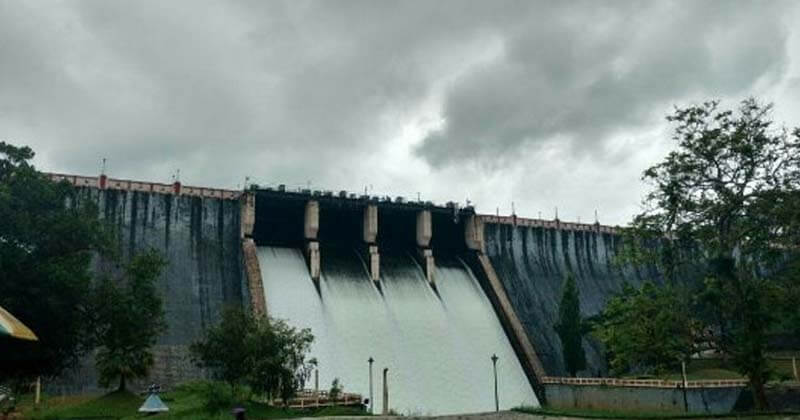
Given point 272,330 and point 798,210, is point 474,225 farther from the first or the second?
point 798,210

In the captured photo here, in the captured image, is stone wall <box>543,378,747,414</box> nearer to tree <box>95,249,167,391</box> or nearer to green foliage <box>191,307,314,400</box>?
green foliage <box>191,307,314,400</box>

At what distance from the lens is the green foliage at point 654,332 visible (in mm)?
31188

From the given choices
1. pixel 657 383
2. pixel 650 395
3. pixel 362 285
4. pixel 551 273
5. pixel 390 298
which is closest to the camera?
pixel 657 383

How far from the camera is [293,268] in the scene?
55.4 meters

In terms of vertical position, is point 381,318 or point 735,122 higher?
point 735,122

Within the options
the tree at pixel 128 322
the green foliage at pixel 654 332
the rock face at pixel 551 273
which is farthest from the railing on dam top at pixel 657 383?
the tree at pixel 128 322

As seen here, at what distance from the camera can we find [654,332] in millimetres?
31344

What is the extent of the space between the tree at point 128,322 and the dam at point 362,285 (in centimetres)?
423

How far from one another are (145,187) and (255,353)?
2202 cm

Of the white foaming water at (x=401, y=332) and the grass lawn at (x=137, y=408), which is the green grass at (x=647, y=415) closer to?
the grass lawn at (x=137, y=408)

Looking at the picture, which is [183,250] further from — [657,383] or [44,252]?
[657,383]

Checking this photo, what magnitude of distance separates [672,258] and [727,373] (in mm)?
26616

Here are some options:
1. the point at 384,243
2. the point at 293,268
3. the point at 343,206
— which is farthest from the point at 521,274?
the point at 293,268

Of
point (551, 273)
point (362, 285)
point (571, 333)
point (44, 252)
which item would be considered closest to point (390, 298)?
point (362, 285)
